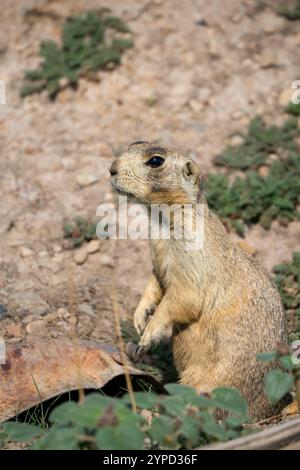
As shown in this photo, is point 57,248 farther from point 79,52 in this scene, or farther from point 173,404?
point 173,404

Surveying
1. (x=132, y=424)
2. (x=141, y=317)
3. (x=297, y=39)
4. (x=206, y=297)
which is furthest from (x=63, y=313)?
(x=297, y=39)

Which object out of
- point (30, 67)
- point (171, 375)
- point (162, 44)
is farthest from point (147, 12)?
point (171, 375)

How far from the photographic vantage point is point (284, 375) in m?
4.09

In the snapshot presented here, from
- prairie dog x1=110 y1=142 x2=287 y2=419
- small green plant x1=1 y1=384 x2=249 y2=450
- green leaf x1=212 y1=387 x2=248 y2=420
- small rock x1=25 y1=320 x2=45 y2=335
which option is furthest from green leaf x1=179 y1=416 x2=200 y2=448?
small rock x1=25 y1=320 x2=45 y2=335

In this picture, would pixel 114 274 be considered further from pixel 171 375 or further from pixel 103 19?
pixel 103 19

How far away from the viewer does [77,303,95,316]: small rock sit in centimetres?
630

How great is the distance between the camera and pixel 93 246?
7008 millimetres

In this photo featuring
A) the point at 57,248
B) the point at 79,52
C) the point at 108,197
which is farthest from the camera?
the point at 79,52

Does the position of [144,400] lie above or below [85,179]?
above

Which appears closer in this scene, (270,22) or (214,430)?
(214,430)

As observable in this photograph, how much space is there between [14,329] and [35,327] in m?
0.16

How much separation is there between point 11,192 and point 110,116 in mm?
1443

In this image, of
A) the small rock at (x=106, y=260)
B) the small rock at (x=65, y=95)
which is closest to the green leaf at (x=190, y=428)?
the small rock at (x=106, y=260)

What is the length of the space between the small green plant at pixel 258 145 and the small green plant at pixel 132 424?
391cm
